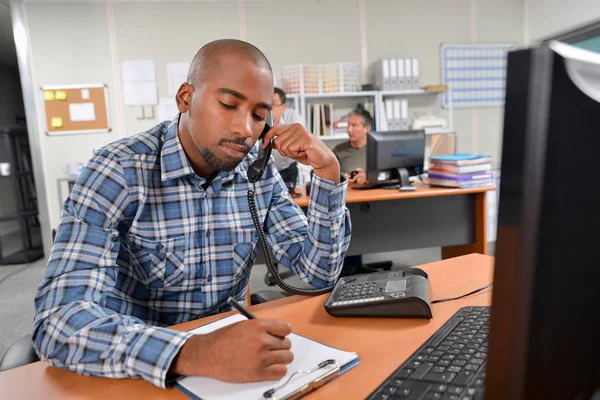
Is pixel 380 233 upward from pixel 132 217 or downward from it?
downward

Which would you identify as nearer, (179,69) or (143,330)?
(143,330)

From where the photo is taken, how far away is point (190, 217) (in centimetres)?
109

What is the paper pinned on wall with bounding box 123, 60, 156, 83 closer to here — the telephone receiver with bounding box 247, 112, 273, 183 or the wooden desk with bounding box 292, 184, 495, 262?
the wooden desk with bounding box 292, 184, 495, 262

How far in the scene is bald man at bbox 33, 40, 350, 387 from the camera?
2.81 feet

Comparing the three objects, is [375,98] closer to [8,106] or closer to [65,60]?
[65,60]

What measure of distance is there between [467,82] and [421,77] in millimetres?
556

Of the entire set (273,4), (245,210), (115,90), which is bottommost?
(245,210)

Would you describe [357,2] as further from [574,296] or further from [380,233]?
[574,296]

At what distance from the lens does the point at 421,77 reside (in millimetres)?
4992

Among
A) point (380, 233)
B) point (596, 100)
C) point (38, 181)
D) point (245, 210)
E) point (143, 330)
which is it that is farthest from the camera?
point (38, 181)

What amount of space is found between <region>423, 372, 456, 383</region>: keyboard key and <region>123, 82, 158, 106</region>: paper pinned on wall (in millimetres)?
4444

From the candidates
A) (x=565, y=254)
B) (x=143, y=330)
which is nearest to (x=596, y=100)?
(x=565, y=254)

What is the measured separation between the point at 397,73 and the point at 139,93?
2653 millimetres

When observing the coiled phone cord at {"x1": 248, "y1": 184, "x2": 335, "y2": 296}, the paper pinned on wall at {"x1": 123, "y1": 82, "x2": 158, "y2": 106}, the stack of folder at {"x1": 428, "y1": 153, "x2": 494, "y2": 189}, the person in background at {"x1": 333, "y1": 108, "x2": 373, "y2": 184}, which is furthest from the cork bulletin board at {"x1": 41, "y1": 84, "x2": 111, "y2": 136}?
the coiled phone cord at {"x1": 248, "y1": 184, "x2": 335, "y2": 296}
